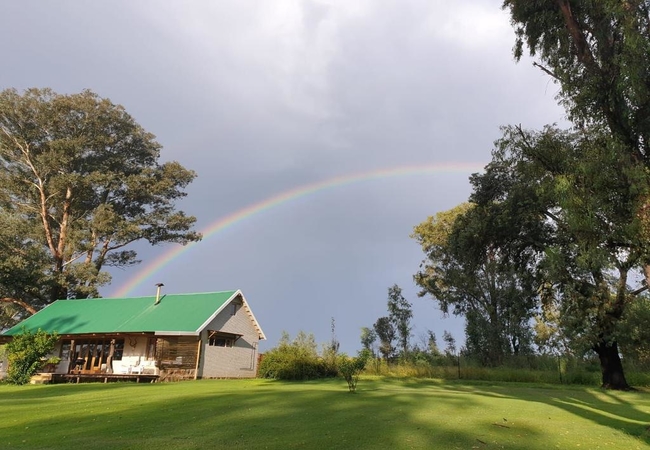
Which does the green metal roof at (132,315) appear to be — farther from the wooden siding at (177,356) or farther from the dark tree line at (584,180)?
the dark tree line at (584,180)

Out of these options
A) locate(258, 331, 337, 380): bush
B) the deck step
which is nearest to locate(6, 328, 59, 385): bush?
the deck step

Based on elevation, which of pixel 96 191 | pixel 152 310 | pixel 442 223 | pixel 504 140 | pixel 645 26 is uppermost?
pixel 96 191

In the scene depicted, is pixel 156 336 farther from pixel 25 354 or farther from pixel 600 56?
pixel 600 56

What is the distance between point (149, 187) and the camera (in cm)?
3984

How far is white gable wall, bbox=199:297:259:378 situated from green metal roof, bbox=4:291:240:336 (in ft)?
3.78

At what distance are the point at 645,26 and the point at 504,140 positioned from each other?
13.8ft

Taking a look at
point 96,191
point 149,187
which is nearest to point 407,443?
point 149,187

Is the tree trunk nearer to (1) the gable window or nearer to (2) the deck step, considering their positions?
(1) the gable window

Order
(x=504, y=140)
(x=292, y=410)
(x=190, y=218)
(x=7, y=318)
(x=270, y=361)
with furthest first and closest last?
(x=190, y=218) → (x=7, y=318) → (x=270, y=361) → (x=504, y=140) → (x=292, y=410)

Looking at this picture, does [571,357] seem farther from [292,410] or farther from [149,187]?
[149,187]

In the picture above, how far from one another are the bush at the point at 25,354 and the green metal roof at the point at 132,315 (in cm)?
289

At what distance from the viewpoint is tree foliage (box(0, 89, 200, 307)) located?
35125 mm

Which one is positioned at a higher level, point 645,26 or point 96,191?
point 96,191

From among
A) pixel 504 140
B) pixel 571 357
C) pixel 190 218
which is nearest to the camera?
pixel 504 140
